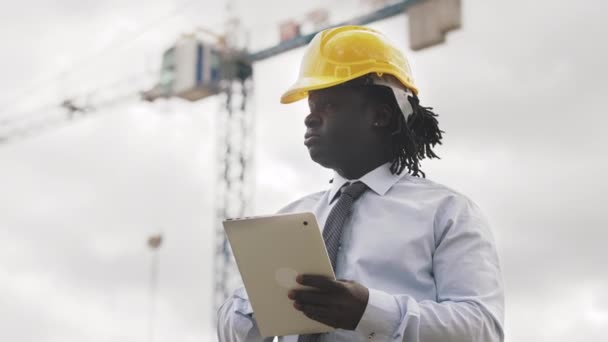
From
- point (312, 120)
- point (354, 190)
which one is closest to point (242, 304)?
point (354, 190)

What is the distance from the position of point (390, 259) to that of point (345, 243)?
180 mm

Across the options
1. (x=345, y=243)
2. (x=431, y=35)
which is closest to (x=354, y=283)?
(x=345, y=243)

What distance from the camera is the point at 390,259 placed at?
7.90 ft

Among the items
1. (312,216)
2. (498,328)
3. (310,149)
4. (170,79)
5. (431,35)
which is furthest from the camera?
(170,79)

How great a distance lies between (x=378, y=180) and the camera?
106 inches

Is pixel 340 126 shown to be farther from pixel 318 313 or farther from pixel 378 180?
pixel 318 313

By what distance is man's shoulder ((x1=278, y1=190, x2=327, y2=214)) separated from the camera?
291 centimetres

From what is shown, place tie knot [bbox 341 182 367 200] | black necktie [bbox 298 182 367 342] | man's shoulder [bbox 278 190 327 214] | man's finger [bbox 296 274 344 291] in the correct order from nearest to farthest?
man's finger [bbox 296 274 344 291], black necktie [bbox 298 182 367 342], tie knot [bbox 341 182 367 200], man's shoulder [bbox 278 190 327 214]

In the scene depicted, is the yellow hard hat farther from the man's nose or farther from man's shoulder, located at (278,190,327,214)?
man's shoulder, located at (278,190,327,214)

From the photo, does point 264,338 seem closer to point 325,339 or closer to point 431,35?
point 325,339

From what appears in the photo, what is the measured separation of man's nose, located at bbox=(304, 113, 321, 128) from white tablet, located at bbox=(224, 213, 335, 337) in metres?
0.63

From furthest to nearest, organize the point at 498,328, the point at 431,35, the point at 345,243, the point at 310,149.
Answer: the point at 431,35 < the point at 310,149 < the point at 345,243 < the point at 498,328

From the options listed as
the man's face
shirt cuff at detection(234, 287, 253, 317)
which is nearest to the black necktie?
the man's face

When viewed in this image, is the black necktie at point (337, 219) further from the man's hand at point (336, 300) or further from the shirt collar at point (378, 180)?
the man's hand at point (336, 300)
